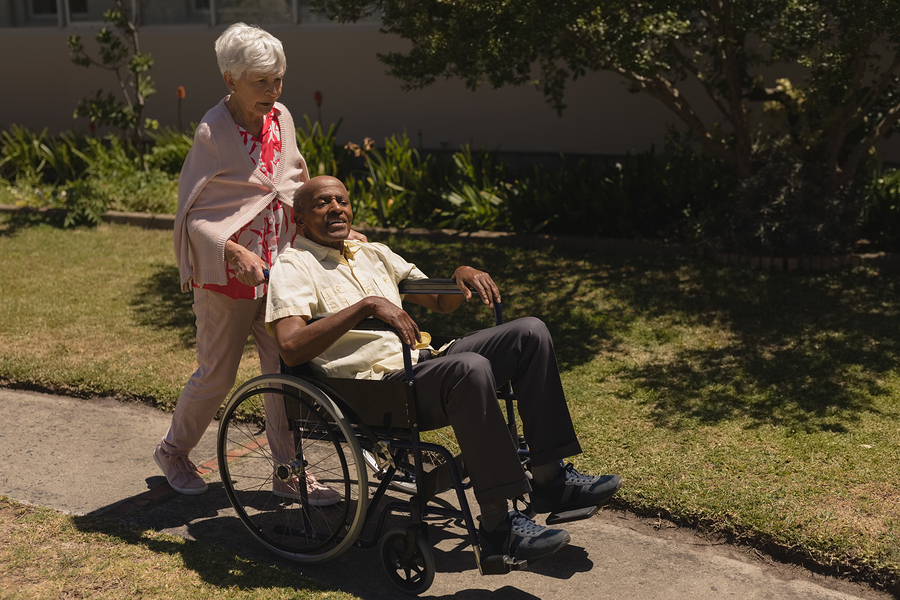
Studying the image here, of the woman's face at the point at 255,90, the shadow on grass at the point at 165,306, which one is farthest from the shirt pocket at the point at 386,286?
the shadow on grass at the point at 165,306

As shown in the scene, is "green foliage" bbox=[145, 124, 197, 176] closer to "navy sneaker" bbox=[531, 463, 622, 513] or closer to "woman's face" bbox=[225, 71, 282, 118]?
"woman's face" bbox=[225, 71, 282, 118]

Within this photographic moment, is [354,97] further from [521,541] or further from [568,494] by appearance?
[521,541]

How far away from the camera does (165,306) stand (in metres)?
6.60

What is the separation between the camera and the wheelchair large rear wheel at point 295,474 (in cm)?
312

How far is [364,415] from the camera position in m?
3.15

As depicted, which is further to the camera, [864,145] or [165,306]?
[864,145]

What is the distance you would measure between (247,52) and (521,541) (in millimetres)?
2020

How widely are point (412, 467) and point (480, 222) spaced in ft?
16.0

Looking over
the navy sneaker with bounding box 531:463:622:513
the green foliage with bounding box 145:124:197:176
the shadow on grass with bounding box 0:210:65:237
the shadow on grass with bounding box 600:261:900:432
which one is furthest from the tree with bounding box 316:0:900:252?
the shadow on grass with bounding box 0:210:65:237

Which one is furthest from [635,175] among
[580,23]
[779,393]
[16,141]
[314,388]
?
[16,141]

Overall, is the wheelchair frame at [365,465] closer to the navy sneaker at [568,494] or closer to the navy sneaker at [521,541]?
the navy sneaker at [521,541]

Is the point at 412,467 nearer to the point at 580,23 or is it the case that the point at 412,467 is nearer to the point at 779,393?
the point at 779,393

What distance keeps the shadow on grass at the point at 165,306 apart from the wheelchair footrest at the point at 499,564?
3348 millimetres

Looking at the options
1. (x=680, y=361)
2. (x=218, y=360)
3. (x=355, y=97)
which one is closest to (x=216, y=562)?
(x=218, y=360)
